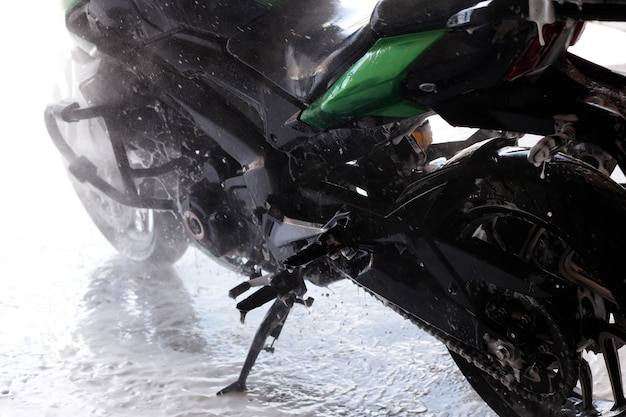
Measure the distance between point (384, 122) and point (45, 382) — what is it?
1.90 m

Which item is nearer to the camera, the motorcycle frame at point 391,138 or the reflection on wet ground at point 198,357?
the motorcycle frame at point 391,138

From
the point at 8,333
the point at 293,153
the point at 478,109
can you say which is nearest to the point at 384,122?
the point at 478,109

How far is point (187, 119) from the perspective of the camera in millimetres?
2777

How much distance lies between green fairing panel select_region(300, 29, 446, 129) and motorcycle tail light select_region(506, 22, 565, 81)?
185mm

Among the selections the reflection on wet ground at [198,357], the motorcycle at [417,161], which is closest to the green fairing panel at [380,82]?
the motorcycle at [417,161]

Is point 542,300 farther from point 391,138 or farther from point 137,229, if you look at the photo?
point 137,229

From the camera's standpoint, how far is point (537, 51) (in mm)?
1590

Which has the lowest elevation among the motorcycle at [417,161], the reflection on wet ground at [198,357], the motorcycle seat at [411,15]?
the reflection on wet ground at [198,357]

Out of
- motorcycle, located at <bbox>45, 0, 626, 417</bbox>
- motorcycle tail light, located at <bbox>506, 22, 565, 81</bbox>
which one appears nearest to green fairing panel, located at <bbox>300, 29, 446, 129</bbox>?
motorcycle, located at <bbox>45, 0, 626, 417</bbox>

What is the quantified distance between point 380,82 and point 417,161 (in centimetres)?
55

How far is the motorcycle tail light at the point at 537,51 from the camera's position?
1.55m

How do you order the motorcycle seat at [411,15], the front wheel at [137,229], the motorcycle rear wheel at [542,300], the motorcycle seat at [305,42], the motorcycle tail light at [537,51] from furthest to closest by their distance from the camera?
the front wheel at [137,229], the motorcycle seat at [305,42], the motorcycle rear wheel at [542,300], the motorcycle seat at [411,15], the motorcycle tail light at [537,51]

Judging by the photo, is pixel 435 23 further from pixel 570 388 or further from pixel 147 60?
pixel 147 60

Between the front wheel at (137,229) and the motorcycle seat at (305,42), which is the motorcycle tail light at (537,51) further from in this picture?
the front wheel at (137,229)
